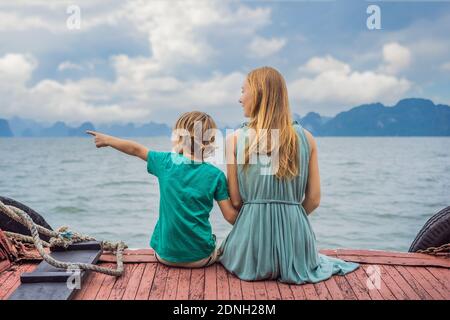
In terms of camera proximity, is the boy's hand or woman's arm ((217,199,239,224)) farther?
woman's arm ((217,199,239,224))

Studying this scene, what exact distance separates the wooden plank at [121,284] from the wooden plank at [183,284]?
0.32m

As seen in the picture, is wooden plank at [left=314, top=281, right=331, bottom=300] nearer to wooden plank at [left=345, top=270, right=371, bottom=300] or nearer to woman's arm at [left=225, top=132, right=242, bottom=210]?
wooden plank at [left=345, top=270, right=371, bottom=300]

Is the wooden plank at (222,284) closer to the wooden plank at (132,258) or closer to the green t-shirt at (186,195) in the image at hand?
the green t-shirt at (186,195)

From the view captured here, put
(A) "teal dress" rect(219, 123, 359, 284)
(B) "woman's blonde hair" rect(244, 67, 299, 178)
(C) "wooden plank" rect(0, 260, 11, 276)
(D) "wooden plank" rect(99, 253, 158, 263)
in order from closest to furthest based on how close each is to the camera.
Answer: (B) "woman's blonde hair" rect(244, 67, 299, 178) → (A) "teal dress" rect(219, 123, 359, 284) → (C) "wooden plank" rect(0, 260, 11, 276) → (D) "wooden plank" rect(99, 253, 158, 263)

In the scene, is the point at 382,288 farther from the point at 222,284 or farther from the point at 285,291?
the point at 222,284

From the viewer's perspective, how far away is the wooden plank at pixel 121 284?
9.24ft

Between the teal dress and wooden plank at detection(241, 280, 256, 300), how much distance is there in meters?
0.05

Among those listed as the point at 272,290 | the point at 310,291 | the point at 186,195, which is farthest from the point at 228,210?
the point at 310,291

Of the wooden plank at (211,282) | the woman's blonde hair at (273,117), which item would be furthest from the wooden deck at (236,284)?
the woman's blonde hair at (273,117)

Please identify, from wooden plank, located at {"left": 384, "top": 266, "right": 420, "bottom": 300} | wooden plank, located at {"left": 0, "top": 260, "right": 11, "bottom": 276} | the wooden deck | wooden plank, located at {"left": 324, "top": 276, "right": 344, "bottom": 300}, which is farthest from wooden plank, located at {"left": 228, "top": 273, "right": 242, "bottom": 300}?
wooden plank, located at {"left": 0, "top": 260, "right": 11, "bottom": 276}

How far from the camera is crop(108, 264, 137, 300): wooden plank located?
111 inches

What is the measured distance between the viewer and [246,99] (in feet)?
9.78
